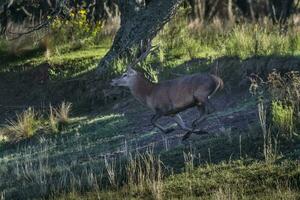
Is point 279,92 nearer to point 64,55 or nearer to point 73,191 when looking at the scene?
point 73,191

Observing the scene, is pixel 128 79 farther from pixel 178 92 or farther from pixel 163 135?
pixel 178 92

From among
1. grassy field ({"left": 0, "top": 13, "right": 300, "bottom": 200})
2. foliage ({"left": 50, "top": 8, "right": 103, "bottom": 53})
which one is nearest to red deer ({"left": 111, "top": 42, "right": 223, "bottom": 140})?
grassy field ({"left": 0, "top": 13, "right": 300, "bottom": 200})

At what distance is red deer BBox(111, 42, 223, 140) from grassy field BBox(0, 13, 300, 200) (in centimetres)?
37

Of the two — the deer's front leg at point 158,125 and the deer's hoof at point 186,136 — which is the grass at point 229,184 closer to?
the deer's hoof at point 186,136

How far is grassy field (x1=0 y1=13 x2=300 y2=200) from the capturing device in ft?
33.0

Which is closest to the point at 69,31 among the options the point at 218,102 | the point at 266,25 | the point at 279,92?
the point at 266,25

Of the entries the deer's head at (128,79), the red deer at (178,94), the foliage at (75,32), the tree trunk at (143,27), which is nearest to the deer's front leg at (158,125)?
the red deer at (178,94)

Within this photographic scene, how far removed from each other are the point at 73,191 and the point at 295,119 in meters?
3.31

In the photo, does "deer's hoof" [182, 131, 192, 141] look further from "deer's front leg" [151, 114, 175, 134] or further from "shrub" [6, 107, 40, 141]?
"shrub" [6, 107, 40, 141]

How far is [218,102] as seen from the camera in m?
14.3

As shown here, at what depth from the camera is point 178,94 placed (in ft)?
39.8

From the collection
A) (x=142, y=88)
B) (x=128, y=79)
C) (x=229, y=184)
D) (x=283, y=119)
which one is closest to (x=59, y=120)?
(x=128, y=79)

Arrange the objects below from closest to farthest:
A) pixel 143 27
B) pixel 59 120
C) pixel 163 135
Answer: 1. pixel 163 135
2. pixel 59 120
3. pixel 143 27

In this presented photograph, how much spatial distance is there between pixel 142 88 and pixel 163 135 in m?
0.84
